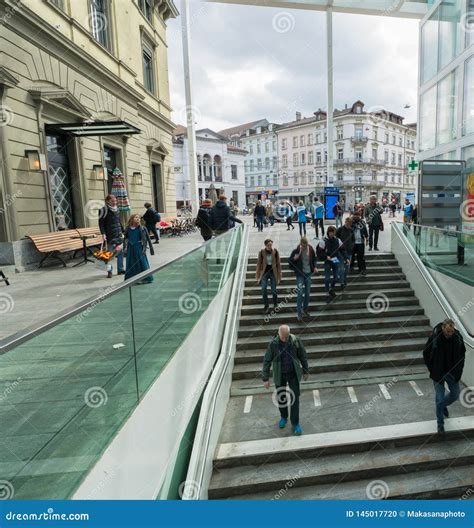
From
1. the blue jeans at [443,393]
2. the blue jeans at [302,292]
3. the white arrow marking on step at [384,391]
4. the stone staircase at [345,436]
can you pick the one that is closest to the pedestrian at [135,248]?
the stone staircase at [345,436]

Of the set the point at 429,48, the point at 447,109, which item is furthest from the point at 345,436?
the point at 429,48

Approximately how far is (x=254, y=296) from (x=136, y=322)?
8076 mm

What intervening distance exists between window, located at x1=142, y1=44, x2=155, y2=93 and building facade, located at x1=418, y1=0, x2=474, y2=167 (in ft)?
49.8

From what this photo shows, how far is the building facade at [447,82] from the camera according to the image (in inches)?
611

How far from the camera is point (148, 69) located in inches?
835

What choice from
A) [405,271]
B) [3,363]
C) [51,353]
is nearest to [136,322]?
[51,353]

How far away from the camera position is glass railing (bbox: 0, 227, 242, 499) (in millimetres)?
2570

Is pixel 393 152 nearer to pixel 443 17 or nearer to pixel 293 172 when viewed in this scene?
pixel 293 172

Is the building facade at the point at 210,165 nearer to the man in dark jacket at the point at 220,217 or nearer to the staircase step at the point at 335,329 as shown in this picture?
the man in dark jacket at the point at 220,217

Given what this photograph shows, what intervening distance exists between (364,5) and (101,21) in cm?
1541

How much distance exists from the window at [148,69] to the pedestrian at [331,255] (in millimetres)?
14532

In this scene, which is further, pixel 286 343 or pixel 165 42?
pixel 165 42

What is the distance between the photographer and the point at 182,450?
631cm

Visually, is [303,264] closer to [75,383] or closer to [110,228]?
[110,228]
